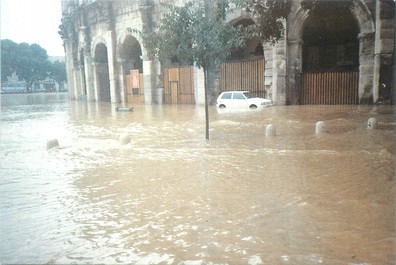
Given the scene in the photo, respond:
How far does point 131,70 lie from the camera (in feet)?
86.4

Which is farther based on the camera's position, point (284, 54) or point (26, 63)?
point (26, 63)

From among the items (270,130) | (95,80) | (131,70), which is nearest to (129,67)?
(131,70)

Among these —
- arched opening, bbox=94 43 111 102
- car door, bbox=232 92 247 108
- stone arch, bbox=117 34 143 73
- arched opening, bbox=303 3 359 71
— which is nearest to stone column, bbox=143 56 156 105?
stone arch, bbox=117 34 143 73

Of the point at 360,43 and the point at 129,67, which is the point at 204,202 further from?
the point at 129,67

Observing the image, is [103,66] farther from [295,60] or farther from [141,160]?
[141,160]

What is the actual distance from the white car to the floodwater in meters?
8.83

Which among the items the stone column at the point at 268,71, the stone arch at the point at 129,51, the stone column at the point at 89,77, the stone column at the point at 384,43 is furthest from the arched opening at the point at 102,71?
the stone column at the point at 384,43

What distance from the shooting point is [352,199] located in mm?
4422

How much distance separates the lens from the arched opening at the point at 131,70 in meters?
26.0

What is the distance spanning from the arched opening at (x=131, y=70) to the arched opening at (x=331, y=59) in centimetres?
1249

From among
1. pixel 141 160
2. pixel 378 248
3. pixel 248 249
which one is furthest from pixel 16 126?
pixel 378 248

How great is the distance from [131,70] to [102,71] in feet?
17.5

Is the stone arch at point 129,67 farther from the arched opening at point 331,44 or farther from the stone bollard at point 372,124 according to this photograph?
the stone bollard at point 372,124

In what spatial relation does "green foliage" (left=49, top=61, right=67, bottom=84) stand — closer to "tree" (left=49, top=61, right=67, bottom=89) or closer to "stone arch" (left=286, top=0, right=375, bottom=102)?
"tree" (left=49, top=61, right=67, bottom=89)
